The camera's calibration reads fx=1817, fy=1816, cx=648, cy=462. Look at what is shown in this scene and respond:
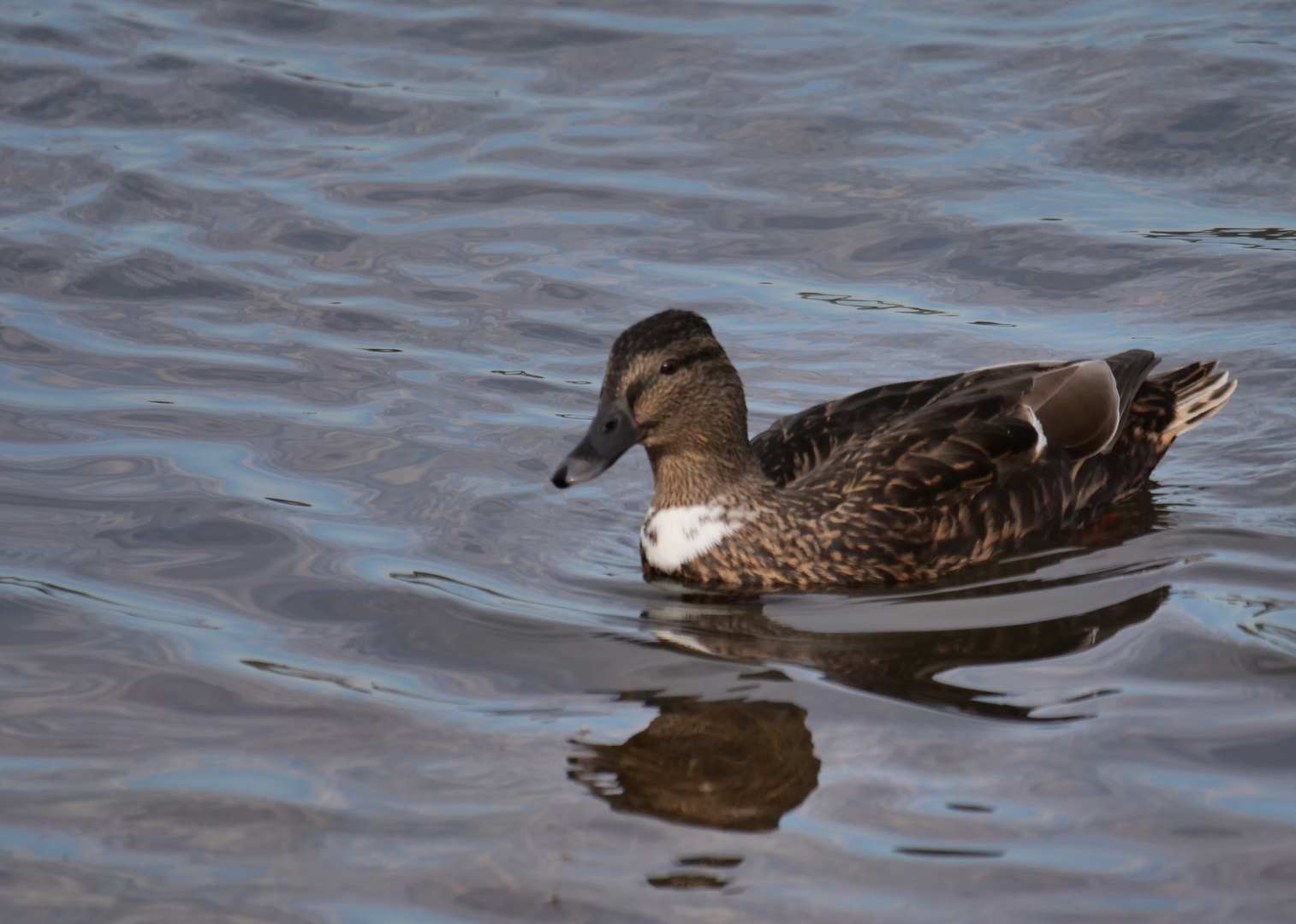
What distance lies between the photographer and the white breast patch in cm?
750

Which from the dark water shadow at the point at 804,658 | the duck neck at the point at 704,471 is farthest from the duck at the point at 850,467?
the dark water shadow at the point at 804,658

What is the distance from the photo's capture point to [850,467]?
770 cm

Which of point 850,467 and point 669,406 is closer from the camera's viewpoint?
point 669,406

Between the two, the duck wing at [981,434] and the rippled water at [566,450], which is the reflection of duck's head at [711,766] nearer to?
the rippled water at [566,450]

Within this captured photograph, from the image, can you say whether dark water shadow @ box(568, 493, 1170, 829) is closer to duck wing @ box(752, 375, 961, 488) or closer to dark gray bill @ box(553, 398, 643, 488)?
dark gray bill @ box(553, 398, 643, 488)

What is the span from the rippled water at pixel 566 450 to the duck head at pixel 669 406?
552mm

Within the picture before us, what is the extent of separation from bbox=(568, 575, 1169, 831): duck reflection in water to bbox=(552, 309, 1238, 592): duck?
31 cm

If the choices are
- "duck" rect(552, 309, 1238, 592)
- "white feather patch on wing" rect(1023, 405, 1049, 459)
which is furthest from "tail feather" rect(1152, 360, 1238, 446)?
"white feather patch on wing" rect(1023, 405, 1049, 459)

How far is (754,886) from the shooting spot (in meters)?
4.86

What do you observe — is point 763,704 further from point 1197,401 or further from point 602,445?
point 1197,401

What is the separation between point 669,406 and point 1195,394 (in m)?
2.82

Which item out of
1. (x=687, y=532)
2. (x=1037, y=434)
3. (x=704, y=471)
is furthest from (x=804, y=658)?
(x=1037, y=434)

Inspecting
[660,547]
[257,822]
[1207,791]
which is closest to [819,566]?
[660,547]

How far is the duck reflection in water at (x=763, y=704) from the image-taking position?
5406 mm
